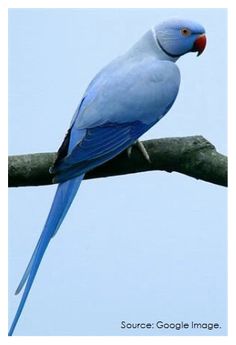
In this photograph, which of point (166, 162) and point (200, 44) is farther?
point (200, 44)

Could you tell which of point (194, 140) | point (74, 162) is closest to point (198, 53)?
point (194, 140)

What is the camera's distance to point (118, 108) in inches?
77.7

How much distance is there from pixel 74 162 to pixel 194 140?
1.12ft

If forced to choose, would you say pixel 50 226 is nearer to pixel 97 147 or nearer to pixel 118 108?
pixel 97 147

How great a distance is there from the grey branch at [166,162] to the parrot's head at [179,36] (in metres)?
0.31

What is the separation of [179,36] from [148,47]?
0.10 metres

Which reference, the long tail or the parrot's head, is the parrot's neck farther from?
the long tail

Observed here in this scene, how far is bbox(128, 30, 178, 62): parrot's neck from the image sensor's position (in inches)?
81.9

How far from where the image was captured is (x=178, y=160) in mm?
1947

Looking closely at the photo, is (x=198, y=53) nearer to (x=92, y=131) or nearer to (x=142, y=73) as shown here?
(x=142, y=73)

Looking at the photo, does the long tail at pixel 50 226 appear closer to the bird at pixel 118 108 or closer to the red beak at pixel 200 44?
the bird at pixel 118 108

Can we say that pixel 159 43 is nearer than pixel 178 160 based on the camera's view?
No

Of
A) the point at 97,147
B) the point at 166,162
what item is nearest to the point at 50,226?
the point at 97,147

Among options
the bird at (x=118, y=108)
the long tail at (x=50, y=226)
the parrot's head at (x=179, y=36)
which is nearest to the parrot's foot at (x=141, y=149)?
the bird at (x=118, y=108)
